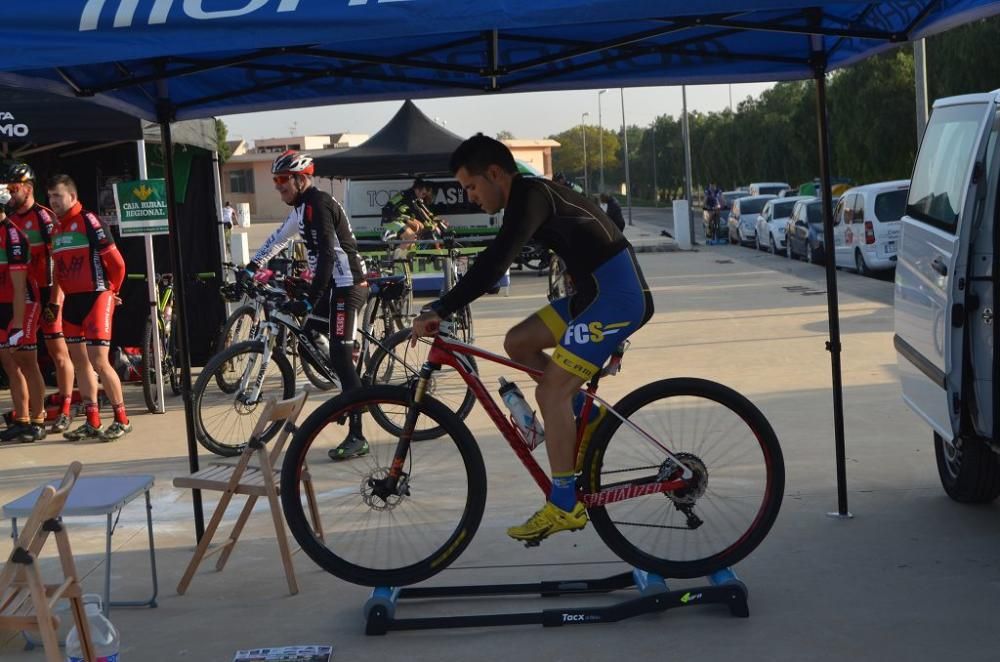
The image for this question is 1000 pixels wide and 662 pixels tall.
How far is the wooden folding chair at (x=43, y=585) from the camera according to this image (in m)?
4.05

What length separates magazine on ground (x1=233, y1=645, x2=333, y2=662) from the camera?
4672mm

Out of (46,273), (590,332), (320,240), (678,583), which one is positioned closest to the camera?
(590,332)

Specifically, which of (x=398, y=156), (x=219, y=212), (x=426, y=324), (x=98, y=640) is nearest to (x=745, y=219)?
(x=398, y=156)

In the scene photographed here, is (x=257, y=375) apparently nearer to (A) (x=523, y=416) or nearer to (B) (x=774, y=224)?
(A) (x=523, y=416)

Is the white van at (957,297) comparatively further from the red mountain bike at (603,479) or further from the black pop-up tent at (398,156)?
the black pop-up tent at (398,156)

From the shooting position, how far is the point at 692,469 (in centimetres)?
520

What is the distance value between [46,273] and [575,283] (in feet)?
19.3

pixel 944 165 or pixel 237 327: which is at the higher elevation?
pixel 944 165

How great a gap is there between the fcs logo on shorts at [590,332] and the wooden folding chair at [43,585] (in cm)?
189

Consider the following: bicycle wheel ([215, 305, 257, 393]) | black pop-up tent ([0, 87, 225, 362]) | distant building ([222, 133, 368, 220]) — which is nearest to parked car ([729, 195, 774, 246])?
black pop-up tent ([0, 87, 225, 362])

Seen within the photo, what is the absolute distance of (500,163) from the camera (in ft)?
16.4

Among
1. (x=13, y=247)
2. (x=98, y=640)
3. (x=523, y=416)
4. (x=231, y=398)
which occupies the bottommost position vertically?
(x=98, y=640)

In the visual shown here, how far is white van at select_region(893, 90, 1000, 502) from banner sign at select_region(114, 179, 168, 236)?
597cm

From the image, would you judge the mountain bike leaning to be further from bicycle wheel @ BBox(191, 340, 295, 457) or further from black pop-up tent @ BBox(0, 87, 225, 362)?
black pop-up tent @ BBox(0, 87, 225, 362)
